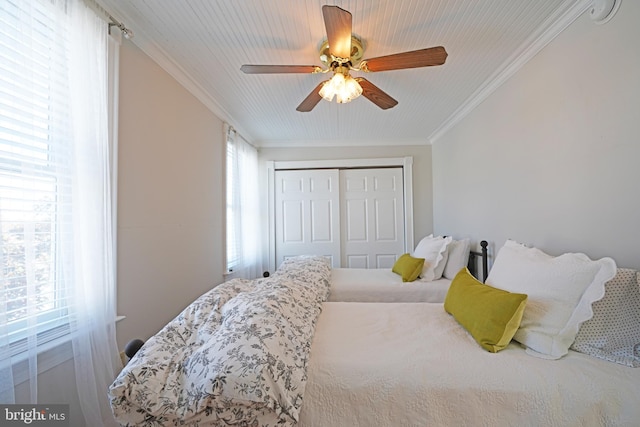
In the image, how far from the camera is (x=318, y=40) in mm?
1693

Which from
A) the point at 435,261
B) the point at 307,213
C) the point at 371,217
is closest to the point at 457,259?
the point at 435,261

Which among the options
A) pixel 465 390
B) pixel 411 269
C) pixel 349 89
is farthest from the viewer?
pixel 411 269

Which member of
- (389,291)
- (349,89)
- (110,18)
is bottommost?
(389,291)

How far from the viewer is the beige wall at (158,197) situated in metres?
1.54

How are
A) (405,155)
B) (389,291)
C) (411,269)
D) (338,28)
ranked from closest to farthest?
(338,28) < (389,291) < (411,269) < (405,155)

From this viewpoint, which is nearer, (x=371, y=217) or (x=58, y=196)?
(x=58, y=196)

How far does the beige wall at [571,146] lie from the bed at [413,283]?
10.9 inches

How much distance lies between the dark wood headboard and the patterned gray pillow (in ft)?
4.07

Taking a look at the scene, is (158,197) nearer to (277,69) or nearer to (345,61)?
(277,69)

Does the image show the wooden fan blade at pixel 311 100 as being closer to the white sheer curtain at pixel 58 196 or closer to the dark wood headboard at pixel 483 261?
the white sheer curtain at pixel 58 196

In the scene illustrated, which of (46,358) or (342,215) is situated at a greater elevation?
(342,215)

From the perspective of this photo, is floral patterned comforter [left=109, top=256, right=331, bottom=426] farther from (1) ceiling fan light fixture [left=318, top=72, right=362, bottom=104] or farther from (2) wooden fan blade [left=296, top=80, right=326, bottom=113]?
(2) wooden fan blade [left=296, top=80, right=326, bottom=113]

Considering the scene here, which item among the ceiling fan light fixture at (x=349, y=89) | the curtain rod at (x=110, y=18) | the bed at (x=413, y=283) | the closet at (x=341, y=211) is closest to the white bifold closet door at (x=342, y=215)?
the closet at (x=341, y=211)

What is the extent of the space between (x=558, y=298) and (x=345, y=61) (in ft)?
5.34
